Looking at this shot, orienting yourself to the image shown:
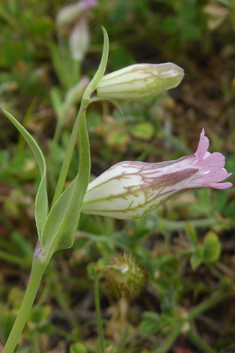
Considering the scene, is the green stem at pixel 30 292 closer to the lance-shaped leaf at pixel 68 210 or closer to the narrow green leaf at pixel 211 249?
the lance-shaped leaf at pixel 68 210

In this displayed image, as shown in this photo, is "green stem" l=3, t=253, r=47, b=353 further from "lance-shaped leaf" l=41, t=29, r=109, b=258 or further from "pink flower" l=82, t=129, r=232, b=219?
"pink flower" l=82, t=129, r=232, b=219

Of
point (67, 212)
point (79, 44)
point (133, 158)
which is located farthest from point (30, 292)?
point (79, 44)

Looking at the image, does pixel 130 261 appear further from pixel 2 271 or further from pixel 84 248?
pixel 2 271

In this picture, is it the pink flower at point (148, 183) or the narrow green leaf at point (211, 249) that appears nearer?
the pink flower at point (148, 183)

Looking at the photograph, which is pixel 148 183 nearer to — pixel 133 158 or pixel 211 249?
pixel 211 249

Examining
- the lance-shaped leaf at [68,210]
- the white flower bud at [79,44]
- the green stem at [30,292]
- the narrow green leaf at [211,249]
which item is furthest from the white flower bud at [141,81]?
the white flower bud at [79,44]
